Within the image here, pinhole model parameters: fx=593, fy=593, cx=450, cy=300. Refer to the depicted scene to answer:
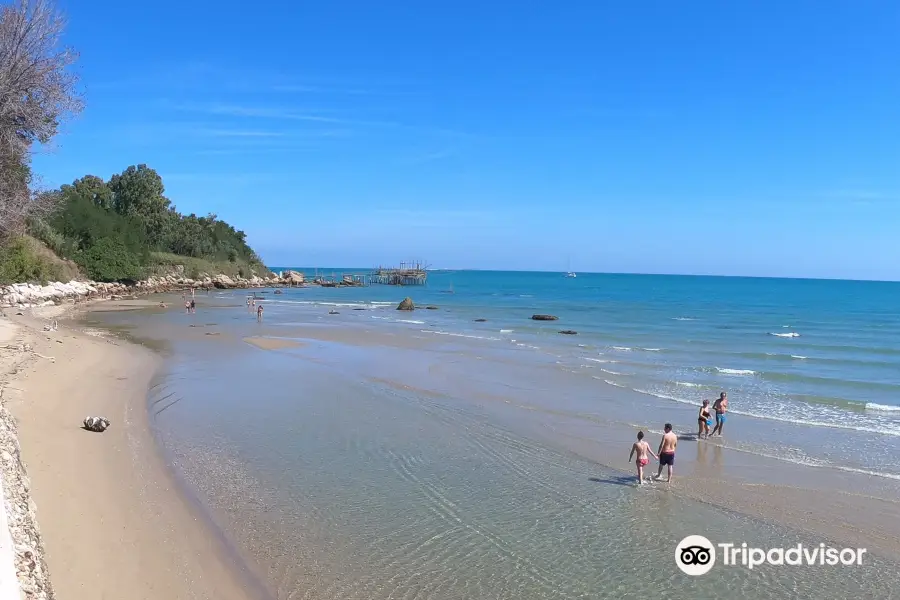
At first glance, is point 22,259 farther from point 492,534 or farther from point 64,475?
point 492,534

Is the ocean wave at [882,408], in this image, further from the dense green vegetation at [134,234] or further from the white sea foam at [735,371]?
the dense green vegetation at [134,234]

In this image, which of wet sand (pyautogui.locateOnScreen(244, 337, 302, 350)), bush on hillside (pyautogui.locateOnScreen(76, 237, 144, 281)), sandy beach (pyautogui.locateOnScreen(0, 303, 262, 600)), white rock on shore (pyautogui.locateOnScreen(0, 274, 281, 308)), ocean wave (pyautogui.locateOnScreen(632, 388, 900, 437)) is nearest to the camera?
sandy beach (pyautogui.locateOnScreen(0, 303, 262, 600))

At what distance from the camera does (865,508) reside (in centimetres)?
1124

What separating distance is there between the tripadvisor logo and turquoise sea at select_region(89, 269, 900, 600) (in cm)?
21

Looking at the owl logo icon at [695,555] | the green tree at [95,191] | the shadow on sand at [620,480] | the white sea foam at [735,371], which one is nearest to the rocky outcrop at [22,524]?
the owl logo icon at [695,555]

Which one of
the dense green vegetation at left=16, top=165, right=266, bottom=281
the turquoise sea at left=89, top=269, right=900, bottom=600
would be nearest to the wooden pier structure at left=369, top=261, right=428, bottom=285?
the dense green vegetation at left=16, top=165, right=266, bottom=281

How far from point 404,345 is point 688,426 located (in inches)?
745

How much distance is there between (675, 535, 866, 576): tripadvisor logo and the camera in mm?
8891

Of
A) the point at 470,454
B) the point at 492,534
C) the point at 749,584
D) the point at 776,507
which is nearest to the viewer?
the point at 749,584

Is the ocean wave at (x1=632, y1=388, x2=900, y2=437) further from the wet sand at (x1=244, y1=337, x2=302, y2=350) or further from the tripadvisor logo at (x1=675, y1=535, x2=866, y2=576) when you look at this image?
the wet sand at (x1=244, y1=337, x2=302, y2=350)

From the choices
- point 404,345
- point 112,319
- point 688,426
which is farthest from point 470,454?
point 112,319

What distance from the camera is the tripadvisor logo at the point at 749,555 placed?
8891 mm

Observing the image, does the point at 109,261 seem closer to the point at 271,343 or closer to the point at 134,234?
the point at 134,234

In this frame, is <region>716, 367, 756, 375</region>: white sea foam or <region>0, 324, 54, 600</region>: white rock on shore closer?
<region>0, 324, 54, 600</region>: white rock on shore
